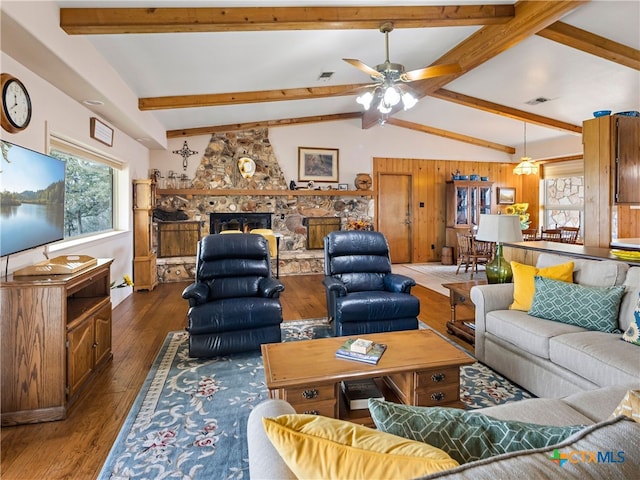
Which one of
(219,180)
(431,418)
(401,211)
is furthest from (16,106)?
(401,211)

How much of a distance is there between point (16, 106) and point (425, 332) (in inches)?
123

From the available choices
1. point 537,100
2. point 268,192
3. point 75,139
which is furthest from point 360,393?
point 537,100

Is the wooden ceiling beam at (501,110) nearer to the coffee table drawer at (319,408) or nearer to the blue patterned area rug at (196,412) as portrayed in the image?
the blue patterned area rug at (196,412)

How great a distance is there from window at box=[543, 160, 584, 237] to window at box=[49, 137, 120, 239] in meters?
8.86

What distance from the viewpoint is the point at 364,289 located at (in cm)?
361

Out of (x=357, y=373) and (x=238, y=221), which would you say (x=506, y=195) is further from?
(x=357, y=373)

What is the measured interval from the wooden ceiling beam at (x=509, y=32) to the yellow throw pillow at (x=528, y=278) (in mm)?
2052

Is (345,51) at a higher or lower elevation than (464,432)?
higher

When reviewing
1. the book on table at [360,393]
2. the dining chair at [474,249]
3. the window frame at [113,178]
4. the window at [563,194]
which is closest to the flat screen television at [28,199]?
the window frame at [113,178]

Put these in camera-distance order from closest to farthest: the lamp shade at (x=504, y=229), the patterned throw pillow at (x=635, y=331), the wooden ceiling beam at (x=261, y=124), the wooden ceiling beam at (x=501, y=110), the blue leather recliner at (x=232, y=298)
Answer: the patterned throw pillow at (x=635, y=331) < the blue leather recliner at (x=232, y=298) < the lamp shade at (x=504, y=229) < the wooden ceiling beam at (x=501, y=110) < the wooden ceiling beam at (x=261, y=124)

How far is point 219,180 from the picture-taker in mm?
6641

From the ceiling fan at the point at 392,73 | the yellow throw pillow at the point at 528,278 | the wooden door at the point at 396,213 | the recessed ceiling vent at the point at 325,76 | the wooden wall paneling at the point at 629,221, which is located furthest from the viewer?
the wooden door at the point at 396,213

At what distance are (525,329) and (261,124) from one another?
5631mm

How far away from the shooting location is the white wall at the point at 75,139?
2.51m
